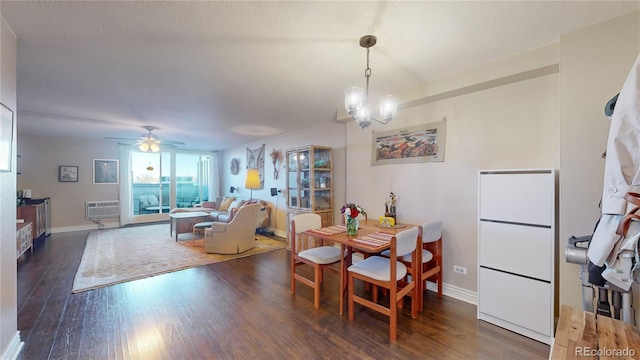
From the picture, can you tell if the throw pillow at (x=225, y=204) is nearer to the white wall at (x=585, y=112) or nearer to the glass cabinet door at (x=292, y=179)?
the glass cabinet door at (x=292, y=179)

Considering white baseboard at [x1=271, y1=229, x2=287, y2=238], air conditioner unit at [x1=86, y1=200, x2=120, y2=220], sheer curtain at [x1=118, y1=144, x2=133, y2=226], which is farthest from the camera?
sheer curtain at [x1=118, y1=144, x2=133, y2=226]

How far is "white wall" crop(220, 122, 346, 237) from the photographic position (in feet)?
15.0

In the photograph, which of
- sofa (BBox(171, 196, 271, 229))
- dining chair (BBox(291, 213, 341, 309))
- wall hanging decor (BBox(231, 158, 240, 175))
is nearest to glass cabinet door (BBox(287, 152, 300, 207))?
sofa (BBox(171, 196, 271, 229))

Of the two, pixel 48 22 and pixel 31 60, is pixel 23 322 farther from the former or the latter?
pixel 48 22

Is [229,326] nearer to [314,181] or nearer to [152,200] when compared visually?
[314,181]

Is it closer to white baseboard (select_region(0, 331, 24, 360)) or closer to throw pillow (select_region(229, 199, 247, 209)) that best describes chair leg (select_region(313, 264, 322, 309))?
white baseboard (select_region(0, 331, 24, 360))

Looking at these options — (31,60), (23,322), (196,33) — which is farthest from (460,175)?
(23,322)

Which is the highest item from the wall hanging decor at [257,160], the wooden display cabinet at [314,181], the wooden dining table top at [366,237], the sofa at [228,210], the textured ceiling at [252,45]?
the textured ceiling at [252,45]

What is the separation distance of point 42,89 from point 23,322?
2515 mm

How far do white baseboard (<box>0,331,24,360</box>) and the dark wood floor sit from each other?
0.05 metres

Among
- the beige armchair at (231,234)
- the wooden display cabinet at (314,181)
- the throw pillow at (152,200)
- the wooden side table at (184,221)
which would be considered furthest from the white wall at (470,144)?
the throw pillow at (152,200)

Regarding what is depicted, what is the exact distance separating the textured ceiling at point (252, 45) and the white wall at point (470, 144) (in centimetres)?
36

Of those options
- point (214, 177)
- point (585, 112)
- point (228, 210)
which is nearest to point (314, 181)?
point (585, 112)

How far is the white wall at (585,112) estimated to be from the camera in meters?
→ 1.77
